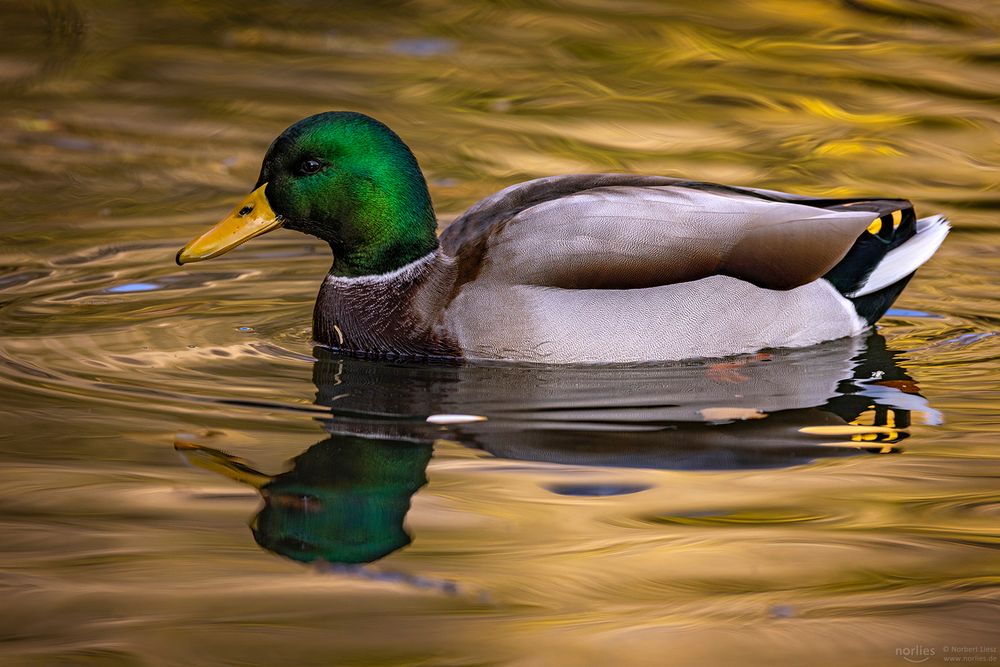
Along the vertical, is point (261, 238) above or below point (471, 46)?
below

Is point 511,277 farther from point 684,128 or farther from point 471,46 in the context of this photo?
point 471,46

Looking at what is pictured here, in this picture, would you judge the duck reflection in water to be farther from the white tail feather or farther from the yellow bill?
the yellow bill

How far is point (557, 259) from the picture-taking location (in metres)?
6.25

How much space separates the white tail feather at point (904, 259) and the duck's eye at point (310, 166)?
93.9 inches

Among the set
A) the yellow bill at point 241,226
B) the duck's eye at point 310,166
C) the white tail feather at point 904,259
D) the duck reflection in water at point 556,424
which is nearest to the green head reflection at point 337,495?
the duck reflection in water at point 556,424

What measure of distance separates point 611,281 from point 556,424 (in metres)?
0.93

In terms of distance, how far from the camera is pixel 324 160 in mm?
6508

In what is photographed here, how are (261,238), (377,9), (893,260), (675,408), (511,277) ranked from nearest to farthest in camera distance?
1. (675,408)
2. (511,277)
3. (893,260)
4. (261,238)
5. (377,9)

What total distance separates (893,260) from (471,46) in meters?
5.94

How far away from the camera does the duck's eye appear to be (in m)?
6.50

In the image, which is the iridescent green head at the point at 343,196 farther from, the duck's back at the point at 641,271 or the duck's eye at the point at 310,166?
the duck's back at the point at 641,271

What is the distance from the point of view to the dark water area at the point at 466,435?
4031 millimetres

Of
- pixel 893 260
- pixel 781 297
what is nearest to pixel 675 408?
pixel 781 297

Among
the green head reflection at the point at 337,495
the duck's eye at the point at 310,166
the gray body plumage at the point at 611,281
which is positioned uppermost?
the duck's eye at the point at 310,166
